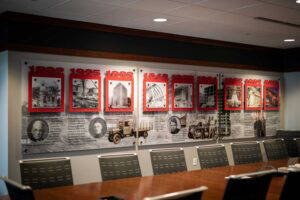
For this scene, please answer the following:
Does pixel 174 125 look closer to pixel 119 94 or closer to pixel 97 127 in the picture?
pixel 119 94

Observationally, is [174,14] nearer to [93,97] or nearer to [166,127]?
[93,97]

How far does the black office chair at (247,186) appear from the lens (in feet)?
7.04

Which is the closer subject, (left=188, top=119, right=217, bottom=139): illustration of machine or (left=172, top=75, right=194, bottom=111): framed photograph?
(left=172, top=75, right=194, bottom=111): framed photograph

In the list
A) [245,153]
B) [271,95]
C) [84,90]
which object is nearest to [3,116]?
[84,90]

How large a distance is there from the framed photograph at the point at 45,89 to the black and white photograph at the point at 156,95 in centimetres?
132

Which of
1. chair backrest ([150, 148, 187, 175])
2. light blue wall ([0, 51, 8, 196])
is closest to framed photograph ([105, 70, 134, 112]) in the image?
light blue wall ([0, 51, 8, 196])

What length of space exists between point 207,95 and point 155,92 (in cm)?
108

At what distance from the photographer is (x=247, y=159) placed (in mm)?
4668

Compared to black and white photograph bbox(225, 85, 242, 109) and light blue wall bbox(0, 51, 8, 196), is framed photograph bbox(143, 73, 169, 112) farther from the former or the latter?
light blue wall bbox(0, 51, 8, 196)

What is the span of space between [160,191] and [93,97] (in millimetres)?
2377

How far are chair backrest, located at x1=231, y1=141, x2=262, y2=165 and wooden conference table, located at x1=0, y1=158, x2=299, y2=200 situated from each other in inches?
32.0

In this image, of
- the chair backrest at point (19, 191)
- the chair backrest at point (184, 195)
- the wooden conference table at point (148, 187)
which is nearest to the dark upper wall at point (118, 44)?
the wooden conference table at point (148, 187)

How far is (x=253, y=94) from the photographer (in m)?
6.86

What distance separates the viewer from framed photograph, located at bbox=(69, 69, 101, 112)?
15.9ft
